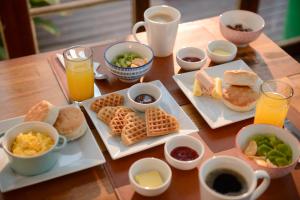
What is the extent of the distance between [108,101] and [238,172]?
21.5 inches

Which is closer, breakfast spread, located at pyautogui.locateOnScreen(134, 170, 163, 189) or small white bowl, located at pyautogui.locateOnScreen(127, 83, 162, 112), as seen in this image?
breakfast spread, located at pyautogui.locateOnScreen(134, 170, 163, 189)

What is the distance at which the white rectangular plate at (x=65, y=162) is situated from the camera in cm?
124

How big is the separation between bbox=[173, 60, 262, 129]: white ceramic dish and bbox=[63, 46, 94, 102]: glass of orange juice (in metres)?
0.32

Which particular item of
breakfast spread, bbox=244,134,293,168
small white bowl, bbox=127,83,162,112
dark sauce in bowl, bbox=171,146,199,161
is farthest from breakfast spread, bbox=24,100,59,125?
breakfast spread, bbox=244,134,293,168

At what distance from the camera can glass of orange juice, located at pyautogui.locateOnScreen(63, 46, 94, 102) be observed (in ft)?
4.94

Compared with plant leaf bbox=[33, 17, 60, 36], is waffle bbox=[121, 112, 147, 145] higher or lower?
higher

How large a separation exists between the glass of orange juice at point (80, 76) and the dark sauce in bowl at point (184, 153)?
412mm

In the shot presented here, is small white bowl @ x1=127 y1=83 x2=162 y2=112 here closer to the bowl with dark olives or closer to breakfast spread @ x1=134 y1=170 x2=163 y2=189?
breakfast spread @ x1=134 y1=170 x2=163 y2=189

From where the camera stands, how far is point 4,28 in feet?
7.54

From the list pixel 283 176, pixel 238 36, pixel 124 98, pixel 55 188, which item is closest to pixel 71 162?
pixel 55 188

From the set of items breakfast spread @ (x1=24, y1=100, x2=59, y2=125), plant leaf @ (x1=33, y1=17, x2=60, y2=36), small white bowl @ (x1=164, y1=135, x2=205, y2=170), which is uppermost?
breakfast spread @ (x1=24, y1=100, x2=59, y2=125)

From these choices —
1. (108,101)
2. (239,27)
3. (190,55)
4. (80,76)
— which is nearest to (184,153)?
(108,101)

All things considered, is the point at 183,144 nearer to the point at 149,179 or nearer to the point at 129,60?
the point at 149,179

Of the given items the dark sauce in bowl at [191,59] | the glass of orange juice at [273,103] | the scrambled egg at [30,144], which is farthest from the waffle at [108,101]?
the glass of orange juice at [273,103]
